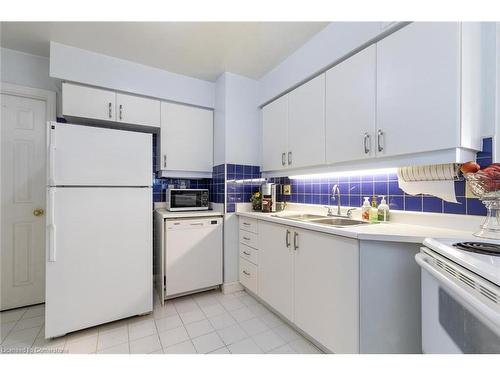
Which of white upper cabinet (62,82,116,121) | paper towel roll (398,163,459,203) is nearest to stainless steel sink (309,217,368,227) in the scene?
paper towel roll (398,163,459,203)

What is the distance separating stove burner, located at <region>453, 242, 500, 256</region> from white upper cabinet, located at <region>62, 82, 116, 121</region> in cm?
269

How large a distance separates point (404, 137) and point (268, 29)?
4.42ft

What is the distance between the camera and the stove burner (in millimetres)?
766

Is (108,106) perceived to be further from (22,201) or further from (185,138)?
(22,201)

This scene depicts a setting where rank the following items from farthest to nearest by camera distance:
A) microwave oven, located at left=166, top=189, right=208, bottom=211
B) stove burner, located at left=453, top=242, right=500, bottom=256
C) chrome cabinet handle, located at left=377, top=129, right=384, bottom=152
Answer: microwave oven, located at left=166, top=189, right=208, bottom=211
chrome cabinet handle, located at left=377, top=129, right=384, bottom=152
stove burner, located at left=453, top=242, right=500, bottom=256

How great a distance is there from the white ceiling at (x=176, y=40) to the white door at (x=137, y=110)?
371mm

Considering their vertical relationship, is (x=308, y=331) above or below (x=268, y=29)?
below

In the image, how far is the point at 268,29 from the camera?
70.5 inches

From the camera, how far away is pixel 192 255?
2242 millimetres

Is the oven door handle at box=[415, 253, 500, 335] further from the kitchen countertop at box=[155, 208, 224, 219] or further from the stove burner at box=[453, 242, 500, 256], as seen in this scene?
the kitchen countertop at box=[155, 208, 224, 219]

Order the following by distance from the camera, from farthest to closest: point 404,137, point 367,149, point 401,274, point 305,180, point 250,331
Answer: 1. point 305,180
2. point 250,331
3. point 367,149
4. point 404,137
5. point 401,274
